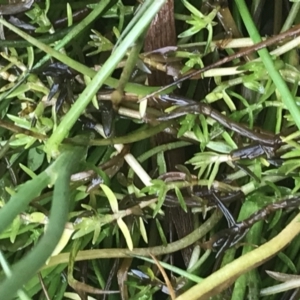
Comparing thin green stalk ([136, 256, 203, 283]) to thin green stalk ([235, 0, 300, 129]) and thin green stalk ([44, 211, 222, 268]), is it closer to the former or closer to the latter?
thin green stalk ([44, 211, 222, 268])

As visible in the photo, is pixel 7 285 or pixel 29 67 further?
pixel 29 67

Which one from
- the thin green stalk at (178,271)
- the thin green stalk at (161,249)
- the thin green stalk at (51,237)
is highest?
the thin green stalk at (51,237)

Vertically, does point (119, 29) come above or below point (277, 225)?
Answer: above

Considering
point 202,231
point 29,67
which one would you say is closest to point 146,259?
point 202,231

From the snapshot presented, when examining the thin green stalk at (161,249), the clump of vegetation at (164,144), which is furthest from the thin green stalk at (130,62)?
the thin green stalk at (161,249)

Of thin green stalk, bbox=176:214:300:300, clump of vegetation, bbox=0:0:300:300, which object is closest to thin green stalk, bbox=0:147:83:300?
clump of vegetation, bbox=0:0:300:300

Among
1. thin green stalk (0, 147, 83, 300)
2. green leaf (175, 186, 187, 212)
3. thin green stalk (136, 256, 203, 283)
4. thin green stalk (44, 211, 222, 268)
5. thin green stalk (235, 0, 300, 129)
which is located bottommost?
thin green stalk (136, 256, 203, 283)

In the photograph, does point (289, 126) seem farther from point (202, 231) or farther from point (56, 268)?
point (56, 268)

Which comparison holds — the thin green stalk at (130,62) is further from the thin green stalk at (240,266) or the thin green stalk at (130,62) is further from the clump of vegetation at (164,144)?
the thin green stalk at (240,266)
